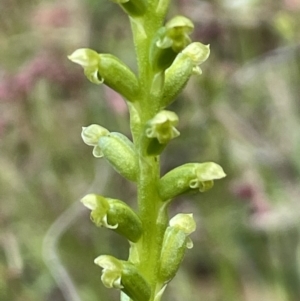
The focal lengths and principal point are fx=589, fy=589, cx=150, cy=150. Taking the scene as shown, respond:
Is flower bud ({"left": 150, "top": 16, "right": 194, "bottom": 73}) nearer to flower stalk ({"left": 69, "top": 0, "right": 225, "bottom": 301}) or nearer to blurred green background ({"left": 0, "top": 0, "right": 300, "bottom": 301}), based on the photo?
flower stalk ({"left": 69, "top": 0, "right": 225, "bottom": 301})

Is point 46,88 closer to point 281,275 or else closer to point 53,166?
point 53,166

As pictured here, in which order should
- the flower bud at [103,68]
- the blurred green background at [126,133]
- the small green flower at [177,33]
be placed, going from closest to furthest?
Answer: the small green flower at [177,33]
the flower bud at [103,68]
the blurred green background at [126,133]

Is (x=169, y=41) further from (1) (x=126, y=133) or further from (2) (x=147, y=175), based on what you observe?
(1) (x=126, y=133)

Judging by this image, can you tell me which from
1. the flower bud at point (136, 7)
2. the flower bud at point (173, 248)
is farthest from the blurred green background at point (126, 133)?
the flower bud at point (136, 7)

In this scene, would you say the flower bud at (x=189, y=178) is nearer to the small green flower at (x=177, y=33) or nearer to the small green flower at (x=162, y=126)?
the small green flower at (x=162, y=126)

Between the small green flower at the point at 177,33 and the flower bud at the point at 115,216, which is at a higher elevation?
the small green flower at the point at 177,33

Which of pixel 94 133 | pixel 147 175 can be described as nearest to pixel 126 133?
pixel 94 133
